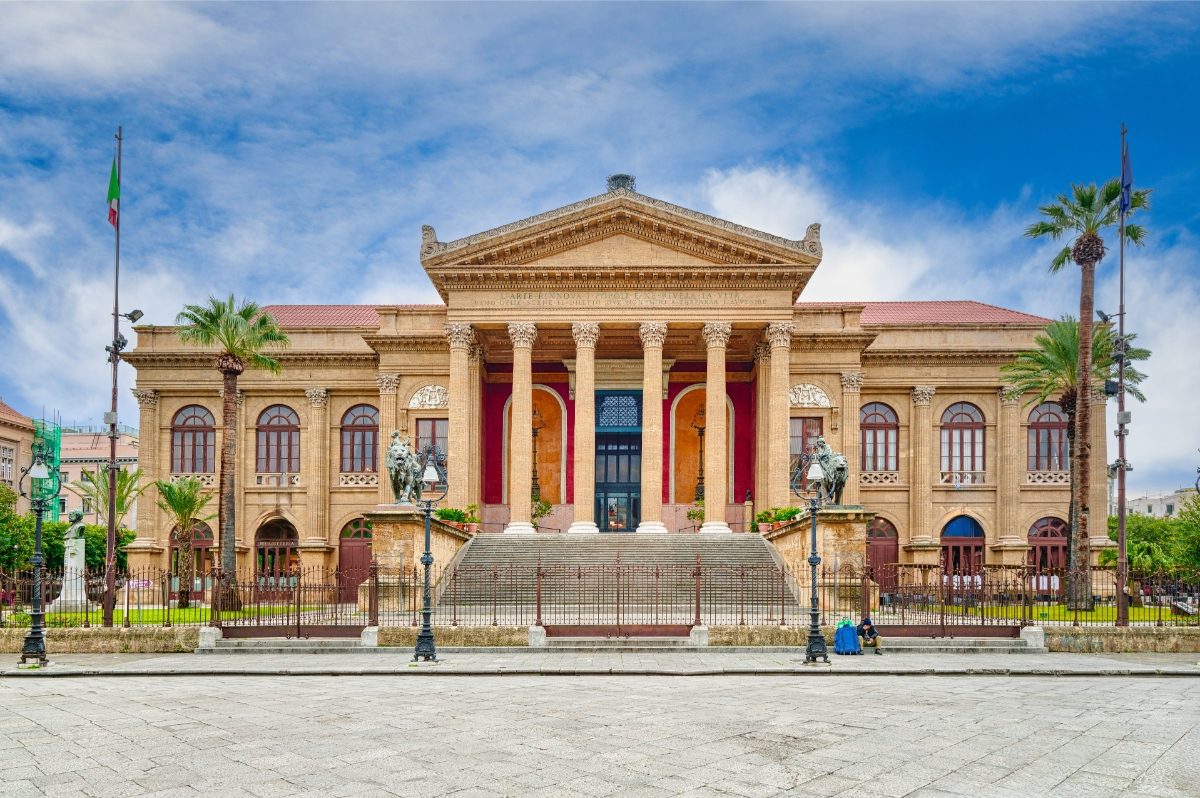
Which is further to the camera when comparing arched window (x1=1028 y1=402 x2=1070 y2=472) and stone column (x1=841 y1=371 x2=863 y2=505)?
arched window (x1=1028 y1=402 x2=1070 y2=472)

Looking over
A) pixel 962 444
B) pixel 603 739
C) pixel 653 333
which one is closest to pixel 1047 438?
pixel 962 444

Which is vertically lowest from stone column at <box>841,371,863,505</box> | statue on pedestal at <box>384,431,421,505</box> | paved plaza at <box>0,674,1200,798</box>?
paved plaza at <box>0,674,1200,798</box>

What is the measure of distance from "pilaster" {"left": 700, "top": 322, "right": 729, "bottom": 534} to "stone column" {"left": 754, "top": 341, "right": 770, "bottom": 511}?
2314 millimetres

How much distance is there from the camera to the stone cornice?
35.8m

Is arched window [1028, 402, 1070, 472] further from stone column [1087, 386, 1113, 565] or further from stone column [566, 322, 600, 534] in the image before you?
stone column [566, 322, 600, 534]

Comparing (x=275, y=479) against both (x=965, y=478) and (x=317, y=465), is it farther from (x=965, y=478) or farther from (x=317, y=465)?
(x=965, y=478)

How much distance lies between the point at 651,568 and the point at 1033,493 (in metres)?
20.5

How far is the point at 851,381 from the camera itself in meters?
40.8

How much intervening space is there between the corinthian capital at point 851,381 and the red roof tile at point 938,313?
472 cm

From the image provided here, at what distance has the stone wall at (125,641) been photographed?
69.2ft

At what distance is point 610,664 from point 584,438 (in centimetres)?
1761

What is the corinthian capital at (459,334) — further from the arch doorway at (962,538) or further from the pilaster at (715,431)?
the arch doorway at (962,538)

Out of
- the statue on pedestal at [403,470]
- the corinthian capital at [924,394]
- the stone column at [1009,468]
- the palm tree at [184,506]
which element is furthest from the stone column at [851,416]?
the palm tree at [184,506]

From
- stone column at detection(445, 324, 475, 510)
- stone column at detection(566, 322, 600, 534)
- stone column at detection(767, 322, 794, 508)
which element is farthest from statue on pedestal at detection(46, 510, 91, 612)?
stone column at detection(767, 322, 794, 508)
